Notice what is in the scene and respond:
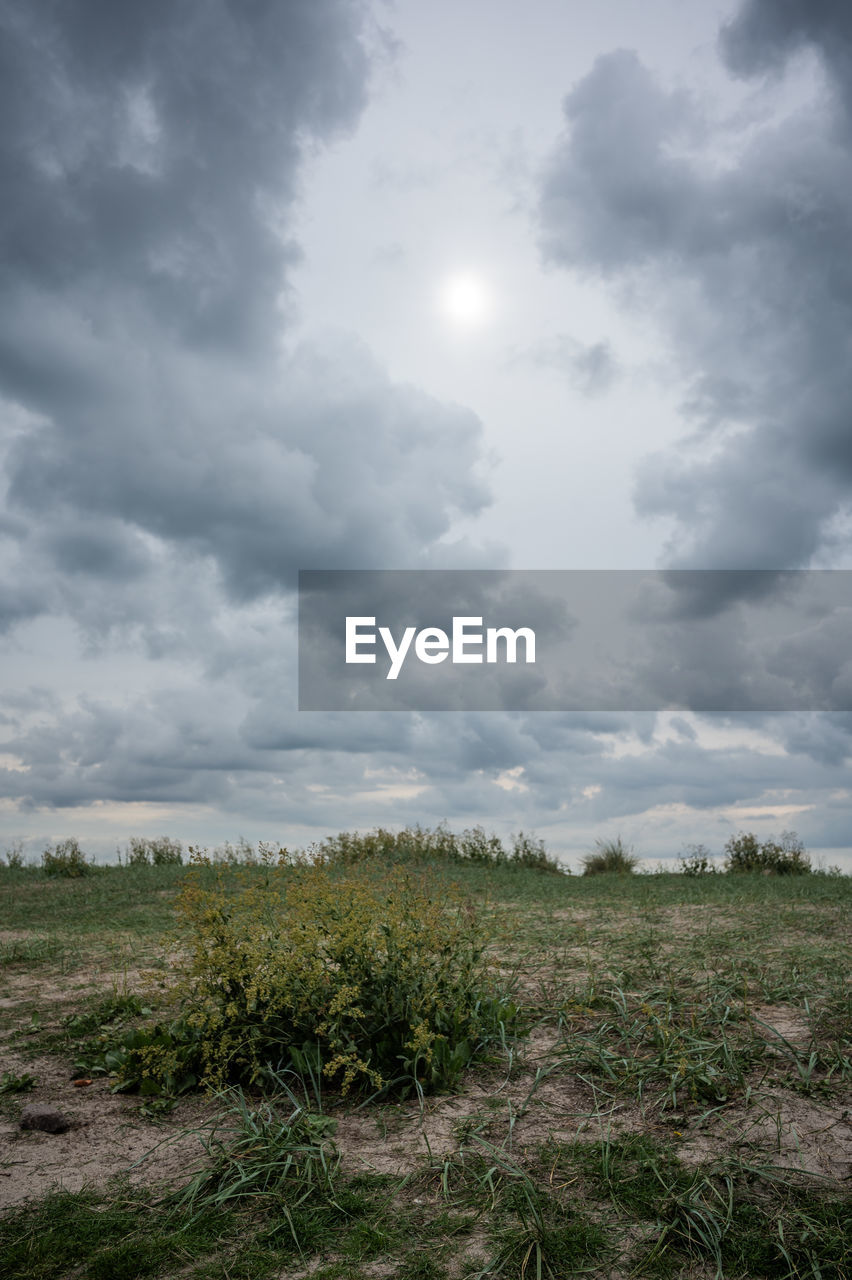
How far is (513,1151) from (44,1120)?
1.93 m

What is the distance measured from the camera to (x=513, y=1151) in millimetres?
2939

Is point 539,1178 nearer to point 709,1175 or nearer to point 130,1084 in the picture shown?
point 709,1175

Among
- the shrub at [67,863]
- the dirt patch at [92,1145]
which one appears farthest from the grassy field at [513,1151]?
the shrub at [67,863]

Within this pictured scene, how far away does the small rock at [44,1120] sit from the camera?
339 cm

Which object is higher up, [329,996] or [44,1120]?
[329,996]

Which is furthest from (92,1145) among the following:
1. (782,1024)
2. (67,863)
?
(67,863)

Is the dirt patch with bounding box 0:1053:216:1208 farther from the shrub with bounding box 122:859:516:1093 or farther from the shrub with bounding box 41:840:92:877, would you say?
the shrub with bounding box 41:840:92:877

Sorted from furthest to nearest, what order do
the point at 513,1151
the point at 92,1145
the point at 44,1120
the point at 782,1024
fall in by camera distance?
the point at 782,1024 < the point at 44,1120 < the point at 92,1145 < the point at 513,1151

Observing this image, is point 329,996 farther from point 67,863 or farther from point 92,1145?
point 67,863

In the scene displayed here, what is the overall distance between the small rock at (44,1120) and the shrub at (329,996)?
378 millimetres

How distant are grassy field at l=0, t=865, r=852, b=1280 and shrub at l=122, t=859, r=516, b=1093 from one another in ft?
0.47

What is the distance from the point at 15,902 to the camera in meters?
10.7

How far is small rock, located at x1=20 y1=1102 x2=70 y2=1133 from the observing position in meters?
3.39

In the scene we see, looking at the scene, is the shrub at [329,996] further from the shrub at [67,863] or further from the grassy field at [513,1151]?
the shrub at [67,863]
